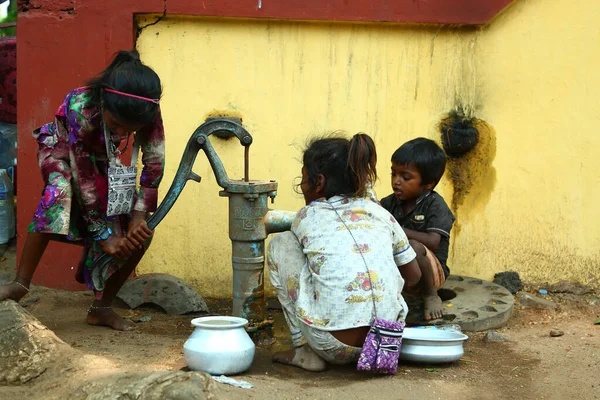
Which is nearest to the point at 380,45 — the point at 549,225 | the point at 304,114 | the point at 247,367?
the point at 304,114

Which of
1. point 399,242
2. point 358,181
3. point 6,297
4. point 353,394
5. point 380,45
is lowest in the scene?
point 353,394

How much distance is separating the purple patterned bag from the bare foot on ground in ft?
2.57

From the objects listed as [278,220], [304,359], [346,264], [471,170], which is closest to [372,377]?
[304,359]

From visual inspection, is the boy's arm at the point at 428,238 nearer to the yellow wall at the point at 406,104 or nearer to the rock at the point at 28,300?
the yellow wall at the point at 406,104

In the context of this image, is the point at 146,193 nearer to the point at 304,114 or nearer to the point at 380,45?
the point at 304,114

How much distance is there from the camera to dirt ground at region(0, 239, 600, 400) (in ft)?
9.20

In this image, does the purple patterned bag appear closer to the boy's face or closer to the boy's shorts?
the boy's shorts

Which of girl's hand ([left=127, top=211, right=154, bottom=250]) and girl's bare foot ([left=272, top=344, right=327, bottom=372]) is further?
girl's hand ([left=127, top=211, right=154, bottom=250])

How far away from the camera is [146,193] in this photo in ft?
11.7

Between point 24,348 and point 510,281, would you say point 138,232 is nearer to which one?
point 24,348

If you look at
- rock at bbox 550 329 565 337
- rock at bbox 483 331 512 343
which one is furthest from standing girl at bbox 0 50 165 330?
rock at bbox 550 329 565 337

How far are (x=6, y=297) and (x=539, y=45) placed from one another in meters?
3.08

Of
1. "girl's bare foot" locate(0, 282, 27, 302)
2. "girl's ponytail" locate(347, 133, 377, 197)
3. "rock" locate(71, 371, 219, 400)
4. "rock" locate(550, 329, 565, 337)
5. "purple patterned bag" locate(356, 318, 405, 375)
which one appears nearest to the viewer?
"rock" locate(71, 371, 219, 400)

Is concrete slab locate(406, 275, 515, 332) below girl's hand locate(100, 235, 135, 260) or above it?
below
